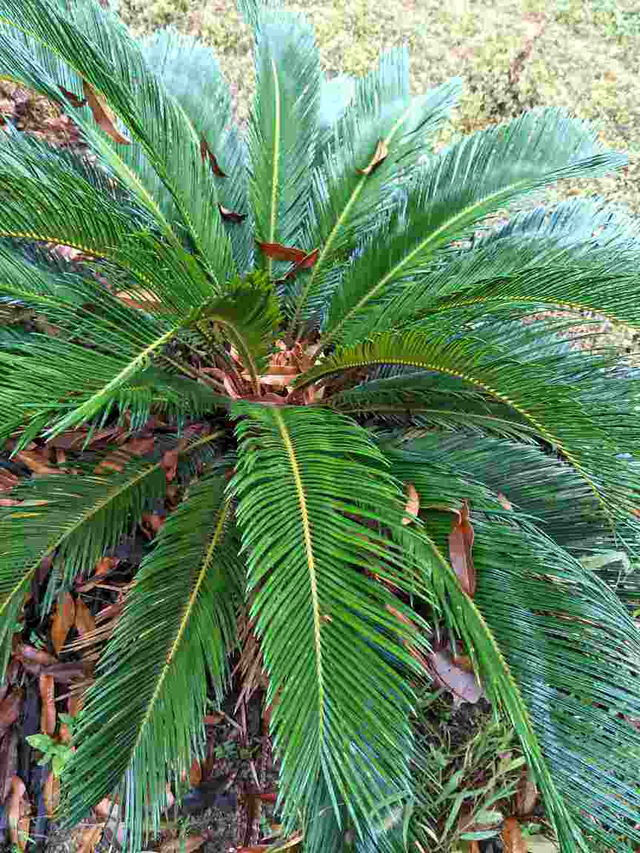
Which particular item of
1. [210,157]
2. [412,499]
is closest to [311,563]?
[412,499]

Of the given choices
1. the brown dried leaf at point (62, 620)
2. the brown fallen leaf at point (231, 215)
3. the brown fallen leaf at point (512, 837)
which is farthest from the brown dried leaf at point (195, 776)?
the brown fallen leaf at point (231, 215)

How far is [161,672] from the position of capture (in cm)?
121

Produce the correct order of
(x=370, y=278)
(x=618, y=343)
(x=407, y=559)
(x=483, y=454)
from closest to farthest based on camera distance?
(x=407, y=559)
(x=483, y=454)
(x=370, y=278)
(x=618, y=343)

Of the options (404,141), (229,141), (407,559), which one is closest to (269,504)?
(407,559)

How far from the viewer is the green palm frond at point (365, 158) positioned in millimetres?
1722

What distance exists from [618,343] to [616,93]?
5.35 ft

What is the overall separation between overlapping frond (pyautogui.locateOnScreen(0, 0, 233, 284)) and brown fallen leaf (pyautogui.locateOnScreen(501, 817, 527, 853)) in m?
1.61

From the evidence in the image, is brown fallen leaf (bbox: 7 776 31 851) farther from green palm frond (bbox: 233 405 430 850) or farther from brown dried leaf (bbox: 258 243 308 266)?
brown dried leaf (bbox: 258 243 308 266)

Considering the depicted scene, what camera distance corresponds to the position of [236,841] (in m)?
1.40

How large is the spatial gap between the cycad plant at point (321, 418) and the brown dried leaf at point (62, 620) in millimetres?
167

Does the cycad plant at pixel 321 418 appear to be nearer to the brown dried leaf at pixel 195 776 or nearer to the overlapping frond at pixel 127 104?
the overlapping frond at pixel 127 104

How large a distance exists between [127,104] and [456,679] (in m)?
1.60

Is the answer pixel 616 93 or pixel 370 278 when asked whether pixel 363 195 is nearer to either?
pixel 370 278

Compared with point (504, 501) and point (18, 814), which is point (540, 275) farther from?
point (18, 814)
